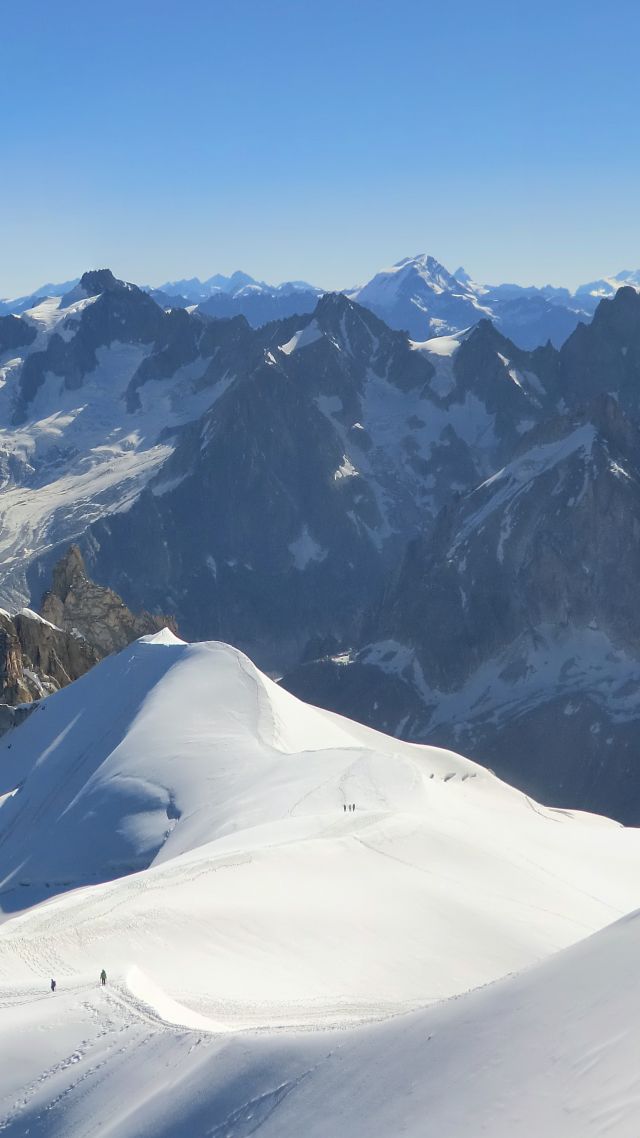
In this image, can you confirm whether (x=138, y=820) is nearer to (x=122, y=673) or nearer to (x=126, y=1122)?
(x=122, y=673)

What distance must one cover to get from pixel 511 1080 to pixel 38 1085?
13208 mm

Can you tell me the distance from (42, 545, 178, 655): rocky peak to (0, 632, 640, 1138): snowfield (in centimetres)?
4361

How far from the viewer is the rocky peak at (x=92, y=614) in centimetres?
14338

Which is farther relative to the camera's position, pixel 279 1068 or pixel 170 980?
pixel 170 980

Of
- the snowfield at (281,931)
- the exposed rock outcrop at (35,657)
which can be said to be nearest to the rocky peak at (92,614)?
the exposed rock outcrop at (35,657)

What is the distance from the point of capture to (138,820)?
7006 cm

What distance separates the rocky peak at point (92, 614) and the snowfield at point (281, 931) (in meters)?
43.6

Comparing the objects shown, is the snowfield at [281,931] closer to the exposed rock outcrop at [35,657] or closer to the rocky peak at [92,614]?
the exposed rock outcrop at [35,657]

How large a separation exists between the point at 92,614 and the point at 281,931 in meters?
103

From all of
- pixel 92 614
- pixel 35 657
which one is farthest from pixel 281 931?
pixel 92 614

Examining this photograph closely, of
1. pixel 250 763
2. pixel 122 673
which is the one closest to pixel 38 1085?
pixel 250 763

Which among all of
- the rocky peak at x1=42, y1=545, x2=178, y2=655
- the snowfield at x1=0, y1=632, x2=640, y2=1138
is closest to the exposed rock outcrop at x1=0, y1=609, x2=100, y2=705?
the snowfield at x1=0, y1=632, x2=640, y2=1138

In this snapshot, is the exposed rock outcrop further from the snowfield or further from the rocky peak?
the rocky peak

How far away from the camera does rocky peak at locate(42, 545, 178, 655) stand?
143m
